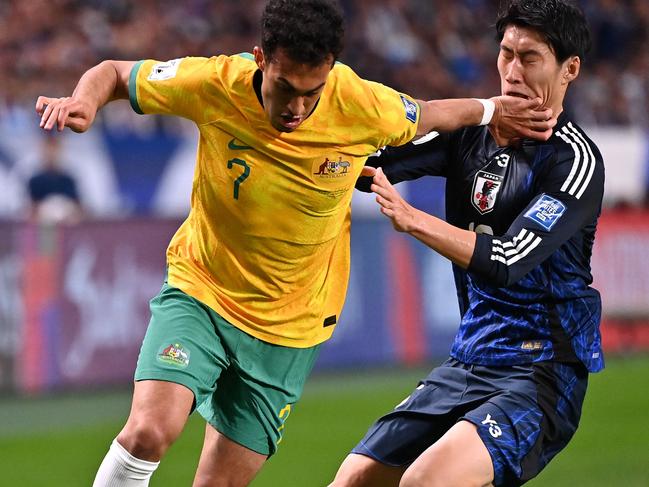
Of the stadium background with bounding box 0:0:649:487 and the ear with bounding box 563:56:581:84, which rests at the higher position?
the ear with bounding box 563:56:581:84

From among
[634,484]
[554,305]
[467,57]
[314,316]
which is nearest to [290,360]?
[314,316]

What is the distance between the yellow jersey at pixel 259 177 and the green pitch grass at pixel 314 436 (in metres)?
2.79

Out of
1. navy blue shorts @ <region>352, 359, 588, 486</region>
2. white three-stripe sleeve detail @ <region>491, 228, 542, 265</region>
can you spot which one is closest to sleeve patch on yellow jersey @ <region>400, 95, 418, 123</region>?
white three-stripe sleeve detail @ <region>491, 228, 542, 265</region>

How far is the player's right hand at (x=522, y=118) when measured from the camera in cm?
498

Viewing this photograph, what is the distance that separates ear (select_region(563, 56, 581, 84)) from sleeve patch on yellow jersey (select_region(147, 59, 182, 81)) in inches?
63.5

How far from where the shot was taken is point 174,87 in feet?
16.0

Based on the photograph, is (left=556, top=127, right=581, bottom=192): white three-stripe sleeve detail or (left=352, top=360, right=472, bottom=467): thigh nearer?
(left=556, top=127, right=581, bottom=192): white three-stripe sleeve detail

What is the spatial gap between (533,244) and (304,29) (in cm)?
119

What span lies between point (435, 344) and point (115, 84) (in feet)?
25.7

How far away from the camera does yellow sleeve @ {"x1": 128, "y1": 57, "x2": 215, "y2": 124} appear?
4.86 m

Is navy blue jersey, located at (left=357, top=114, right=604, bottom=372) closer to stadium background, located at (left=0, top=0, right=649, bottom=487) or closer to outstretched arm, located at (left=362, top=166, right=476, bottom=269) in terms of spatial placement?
outstretched arm, located at (left=362, top=166, right=476, bottom=269)

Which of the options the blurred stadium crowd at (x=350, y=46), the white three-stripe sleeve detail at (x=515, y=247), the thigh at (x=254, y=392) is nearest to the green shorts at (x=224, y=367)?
the thigh at (x=254, y=392)

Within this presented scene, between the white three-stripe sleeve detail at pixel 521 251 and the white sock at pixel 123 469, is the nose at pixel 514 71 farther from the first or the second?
the white sock at pixel 123 469

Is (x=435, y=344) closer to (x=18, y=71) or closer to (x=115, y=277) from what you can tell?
(x=115, y=277)
